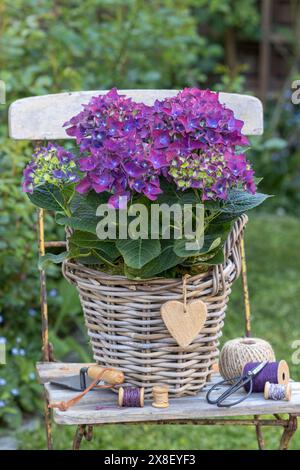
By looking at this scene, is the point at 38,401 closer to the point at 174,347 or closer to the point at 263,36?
the point at 174,347

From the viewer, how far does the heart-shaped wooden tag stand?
5.47ft

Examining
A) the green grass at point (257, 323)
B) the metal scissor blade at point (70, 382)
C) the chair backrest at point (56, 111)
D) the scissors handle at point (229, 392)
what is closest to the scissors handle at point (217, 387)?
the scissors handle at point (229, 392)

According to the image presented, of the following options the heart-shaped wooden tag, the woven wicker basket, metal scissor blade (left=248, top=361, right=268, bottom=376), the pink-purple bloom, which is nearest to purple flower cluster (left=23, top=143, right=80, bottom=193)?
the pink-purple bloom

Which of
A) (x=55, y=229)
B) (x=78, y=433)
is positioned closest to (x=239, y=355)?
(x=78, y=433)

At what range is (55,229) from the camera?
3.22 metres

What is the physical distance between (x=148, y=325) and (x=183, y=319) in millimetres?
A: 74

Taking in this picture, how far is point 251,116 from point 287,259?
2.50m

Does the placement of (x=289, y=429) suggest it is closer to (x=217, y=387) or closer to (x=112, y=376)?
(x=217, y=387)

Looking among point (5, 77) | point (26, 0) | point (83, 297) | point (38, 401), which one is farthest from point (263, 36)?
point (83, 297)

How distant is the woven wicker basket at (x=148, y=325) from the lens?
1686 millimetres

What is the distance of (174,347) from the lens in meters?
1.70

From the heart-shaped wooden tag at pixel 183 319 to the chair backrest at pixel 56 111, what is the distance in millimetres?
669

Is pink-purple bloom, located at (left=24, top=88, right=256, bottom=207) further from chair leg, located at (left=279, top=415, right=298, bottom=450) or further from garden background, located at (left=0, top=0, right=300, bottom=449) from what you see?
garden background, located at (left=0, top=0, right=300, bottom=449)

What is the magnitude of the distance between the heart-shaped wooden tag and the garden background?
1156 mm
